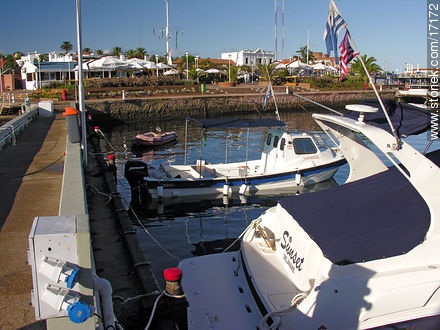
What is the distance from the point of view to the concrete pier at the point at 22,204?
5.29 meters

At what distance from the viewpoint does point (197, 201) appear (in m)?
17.4

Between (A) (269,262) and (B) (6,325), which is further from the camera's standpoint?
(A) (269,262)

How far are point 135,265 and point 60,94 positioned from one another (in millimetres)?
41098

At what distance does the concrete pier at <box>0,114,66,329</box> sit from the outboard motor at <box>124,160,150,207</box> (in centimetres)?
272

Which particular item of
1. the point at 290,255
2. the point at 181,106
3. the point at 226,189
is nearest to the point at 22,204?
the point at 290,255

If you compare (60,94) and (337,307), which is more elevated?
(60,94)

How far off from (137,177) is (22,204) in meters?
8.15

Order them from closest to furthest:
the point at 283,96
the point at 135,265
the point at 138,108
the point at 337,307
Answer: the point at 337,307, the point at 135,265, the point at 138,108, the point at 283,96

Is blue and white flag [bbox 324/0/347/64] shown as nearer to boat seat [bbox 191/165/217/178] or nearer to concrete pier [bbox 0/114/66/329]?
concrete pier [bbox 0/114/66/329]

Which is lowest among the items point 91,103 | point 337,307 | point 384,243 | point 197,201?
point 197,201

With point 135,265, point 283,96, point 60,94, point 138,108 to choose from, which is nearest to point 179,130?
point 138,108

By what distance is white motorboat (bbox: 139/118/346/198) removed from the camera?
17.1 meters

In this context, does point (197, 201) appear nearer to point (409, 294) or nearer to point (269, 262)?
point (269, 262)

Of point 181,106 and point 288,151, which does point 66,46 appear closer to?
point 181,106
